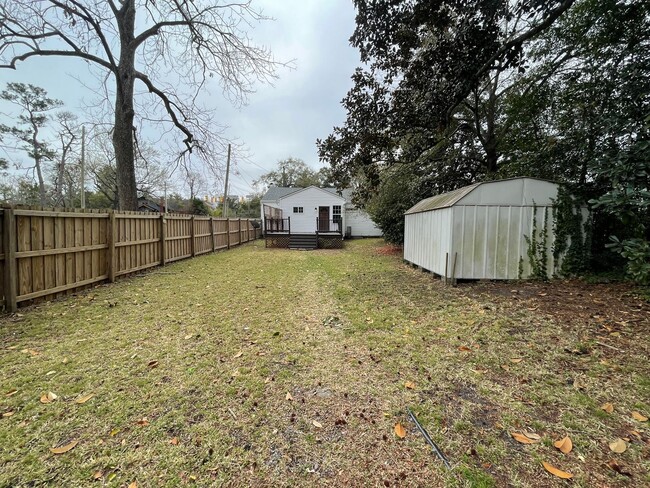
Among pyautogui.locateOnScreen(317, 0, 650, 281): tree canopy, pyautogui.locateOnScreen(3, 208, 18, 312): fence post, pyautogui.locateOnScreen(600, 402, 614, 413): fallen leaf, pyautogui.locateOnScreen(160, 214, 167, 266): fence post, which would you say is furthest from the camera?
pyautogui.locateOnScreen(160, 214, 167, 266): fence post

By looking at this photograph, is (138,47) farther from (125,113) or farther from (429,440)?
(429,440)

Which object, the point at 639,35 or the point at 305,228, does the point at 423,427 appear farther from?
the point at 305,228

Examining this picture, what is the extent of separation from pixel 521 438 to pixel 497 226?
517cm

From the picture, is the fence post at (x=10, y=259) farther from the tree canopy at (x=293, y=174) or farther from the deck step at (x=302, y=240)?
the tree canopy at (x=293, y=174)

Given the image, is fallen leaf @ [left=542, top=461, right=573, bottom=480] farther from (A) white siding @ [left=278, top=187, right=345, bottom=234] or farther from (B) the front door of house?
(B) the front door of house

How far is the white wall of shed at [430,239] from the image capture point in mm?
6492

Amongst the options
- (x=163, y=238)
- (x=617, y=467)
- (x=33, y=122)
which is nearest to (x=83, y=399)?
(x=617, y=467)

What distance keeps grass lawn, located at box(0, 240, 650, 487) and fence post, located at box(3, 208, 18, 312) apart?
1.07ft

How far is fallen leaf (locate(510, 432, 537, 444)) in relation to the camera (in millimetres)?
1851

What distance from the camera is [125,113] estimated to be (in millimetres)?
9539

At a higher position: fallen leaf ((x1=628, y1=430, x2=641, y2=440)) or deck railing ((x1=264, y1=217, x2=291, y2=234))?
deck railing ((x1=264, y1=217, x2=291, y2=234))

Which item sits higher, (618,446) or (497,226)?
(497,226)

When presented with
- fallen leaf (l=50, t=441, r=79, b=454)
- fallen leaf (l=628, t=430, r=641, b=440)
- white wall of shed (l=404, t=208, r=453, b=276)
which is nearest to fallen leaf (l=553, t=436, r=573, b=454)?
fallen leaf (l=628, t=430, r=641, b=440)

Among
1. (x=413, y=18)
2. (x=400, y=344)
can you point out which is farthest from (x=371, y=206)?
(x=400, y=344)
